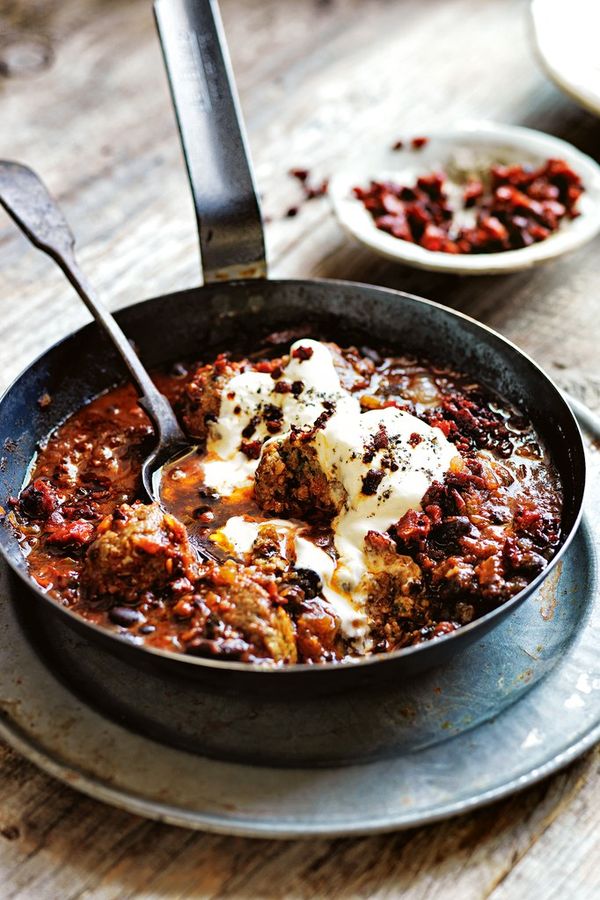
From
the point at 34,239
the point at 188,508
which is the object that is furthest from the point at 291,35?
the point at 188,508

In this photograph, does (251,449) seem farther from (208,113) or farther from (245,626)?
(208,113)

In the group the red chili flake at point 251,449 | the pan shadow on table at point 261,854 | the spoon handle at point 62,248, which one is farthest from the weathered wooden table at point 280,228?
the red chili flake at point 251,449

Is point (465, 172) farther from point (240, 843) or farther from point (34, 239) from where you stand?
point (240, 843)

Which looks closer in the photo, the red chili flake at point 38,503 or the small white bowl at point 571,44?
the red chili flake at point 38,503

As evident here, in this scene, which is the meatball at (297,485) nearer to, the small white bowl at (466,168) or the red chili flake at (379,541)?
the red chili flake at (379,541)

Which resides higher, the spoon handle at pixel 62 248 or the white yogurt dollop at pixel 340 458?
the spoon handle at pixel 62 248

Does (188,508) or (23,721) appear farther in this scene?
(188,508)

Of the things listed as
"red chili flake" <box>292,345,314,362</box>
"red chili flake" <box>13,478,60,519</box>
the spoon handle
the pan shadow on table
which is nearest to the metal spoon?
the spoon handle
